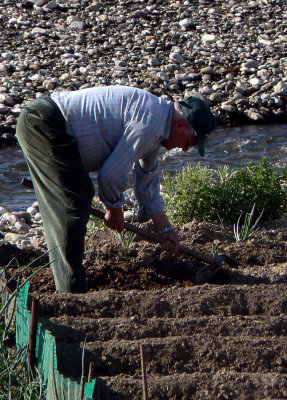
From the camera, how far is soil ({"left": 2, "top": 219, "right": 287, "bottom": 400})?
3.38 meters

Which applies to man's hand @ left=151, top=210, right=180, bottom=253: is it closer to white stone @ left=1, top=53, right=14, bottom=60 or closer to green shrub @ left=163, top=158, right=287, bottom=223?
green shrub @ left=163, top=158, right=287, bottom=223

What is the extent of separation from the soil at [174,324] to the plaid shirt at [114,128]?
66 centimetres

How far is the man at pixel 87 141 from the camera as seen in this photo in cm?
442

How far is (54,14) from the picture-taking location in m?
13.7

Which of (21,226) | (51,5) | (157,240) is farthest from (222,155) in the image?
(157,240)

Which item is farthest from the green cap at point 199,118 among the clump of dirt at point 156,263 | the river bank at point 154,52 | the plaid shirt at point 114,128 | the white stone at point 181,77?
the white stone at point 181,77

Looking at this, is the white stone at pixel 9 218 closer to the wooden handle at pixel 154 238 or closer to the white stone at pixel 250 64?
the wooden handle at pixel 154 238

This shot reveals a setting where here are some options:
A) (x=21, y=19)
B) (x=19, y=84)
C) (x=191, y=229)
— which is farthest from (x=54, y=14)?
(x=191, y=229)

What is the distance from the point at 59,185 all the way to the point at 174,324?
1083 millimetres

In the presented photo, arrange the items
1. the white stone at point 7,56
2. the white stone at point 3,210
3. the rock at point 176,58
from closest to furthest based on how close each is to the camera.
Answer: the white stone at point 3,210
the white stone at point 7,56
the rock at point 176,58

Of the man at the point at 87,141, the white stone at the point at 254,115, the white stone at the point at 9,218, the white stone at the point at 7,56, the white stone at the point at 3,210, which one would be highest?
the man at the point at 87,141

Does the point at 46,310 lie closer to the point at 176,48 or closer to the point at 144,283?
the point at 144,283

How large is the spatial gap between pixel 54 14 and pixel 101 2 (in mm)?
994

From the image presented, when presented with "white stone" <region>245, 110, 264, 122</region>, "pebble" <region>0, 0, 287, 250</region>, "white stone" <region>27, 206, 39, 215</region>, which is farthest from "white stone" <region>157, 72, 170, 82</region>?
"white stone" <region>27, 206, 39, 215</region>
